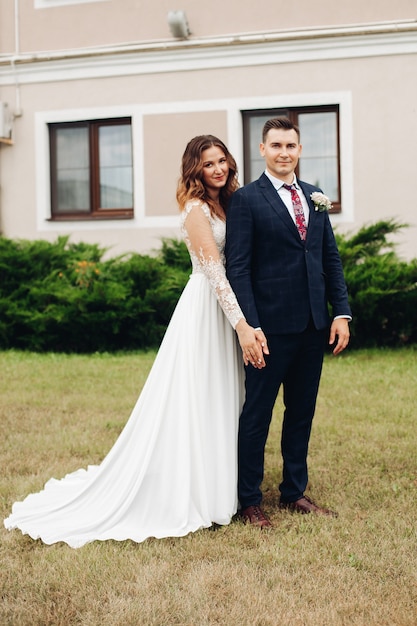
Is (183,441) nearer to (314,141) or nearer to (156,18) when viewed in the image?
(314,141)

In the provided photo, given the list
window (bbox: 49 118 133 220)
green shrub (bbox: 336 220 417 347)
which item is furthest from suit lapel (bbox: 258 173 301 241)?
window (bbox: 49 118 133 220)

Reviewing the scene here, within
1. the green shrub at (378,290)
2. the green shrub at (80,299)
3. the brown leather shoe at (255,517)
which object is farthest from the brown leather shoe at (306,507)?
the green shrub at (80,299)

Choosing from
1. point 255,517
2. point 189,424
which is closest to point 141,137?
point 189,424

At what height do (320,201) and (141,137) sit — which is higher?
(141,137)

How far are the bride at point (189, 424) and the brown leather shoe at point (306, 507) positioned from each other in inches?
15.4

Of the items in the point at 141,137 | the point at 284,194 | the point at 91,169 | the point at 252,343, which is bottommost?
the point at 252,343

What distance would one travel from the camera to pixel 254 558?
339cm

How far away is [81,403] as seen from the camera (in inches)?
267

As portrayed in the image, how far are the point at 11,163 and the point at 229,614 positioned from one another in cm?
990

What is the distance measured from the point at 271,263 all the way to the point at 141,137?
7.79m

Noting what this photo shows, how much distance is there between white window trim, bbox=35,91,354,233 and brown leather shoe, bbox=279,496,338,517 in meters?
6.94

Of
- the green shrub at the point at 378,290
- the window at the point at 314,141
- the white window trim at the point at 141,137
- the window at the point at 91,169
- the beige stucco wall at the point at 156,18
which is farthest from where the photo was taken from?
the window at the point at 91,169

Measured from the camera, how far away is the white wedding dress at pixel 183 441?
12.4 ft

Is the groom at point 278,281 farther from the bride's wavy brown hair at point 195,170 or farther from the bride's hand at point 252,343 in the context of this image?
the bride's wavy brown hair at point 195,170
